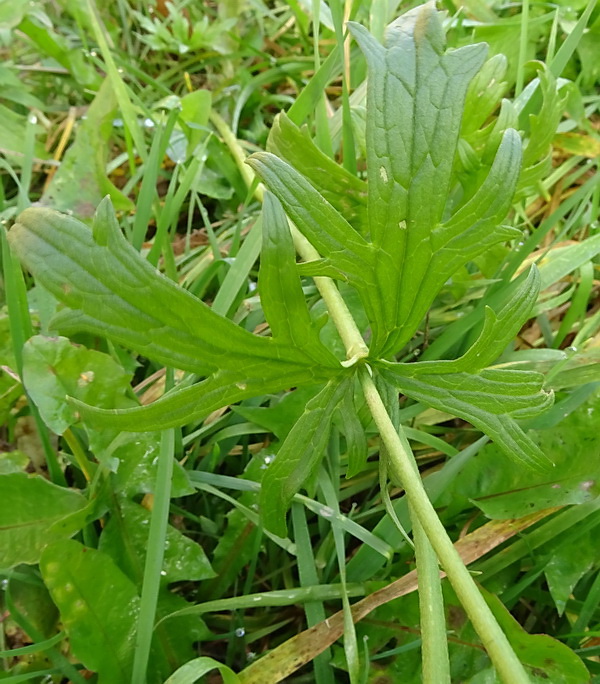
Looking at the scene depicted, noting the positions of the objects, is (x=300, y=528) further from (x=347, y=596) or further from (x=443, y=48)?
(x=443, y=48)

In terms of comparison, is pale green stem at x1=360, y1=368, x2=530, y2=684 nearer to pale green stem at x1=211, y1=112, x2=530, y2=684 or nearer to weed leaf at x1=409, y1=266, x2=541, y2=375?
pale green stem at x1=211, y1=112, x2=530, y2=684

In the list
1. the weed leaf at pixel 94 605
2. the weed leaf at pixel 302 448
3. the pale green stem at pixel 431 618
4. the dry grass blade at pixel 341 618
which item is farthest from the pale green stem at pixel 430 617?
the weed leaf at pixel 94 605

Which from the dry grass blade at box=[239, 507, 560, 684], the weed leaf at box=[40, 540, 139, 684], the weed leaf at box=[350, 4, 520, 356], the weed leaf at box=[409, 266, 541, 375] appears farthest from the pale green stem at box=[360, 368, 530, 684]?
the weed leaf at box=[40, 540, 139, 684]

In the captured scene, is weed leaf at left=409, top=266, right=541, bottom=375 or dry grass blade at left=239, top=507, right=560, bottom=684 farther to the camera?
dry grass blade at left=239, top=507, right=560, bottom=684

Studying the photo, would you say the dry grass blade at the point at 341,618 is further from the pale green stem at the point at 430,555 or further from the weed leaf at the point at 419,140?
the weed leaf at the point at 419,140

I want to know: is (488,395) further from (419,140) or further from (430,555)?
(419,140)

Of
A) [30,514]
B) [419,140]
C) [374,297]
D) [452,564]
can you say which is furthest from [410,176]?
[30,514]

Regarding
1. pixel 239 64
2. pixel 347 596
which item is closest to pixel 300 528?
pixel 347 596
